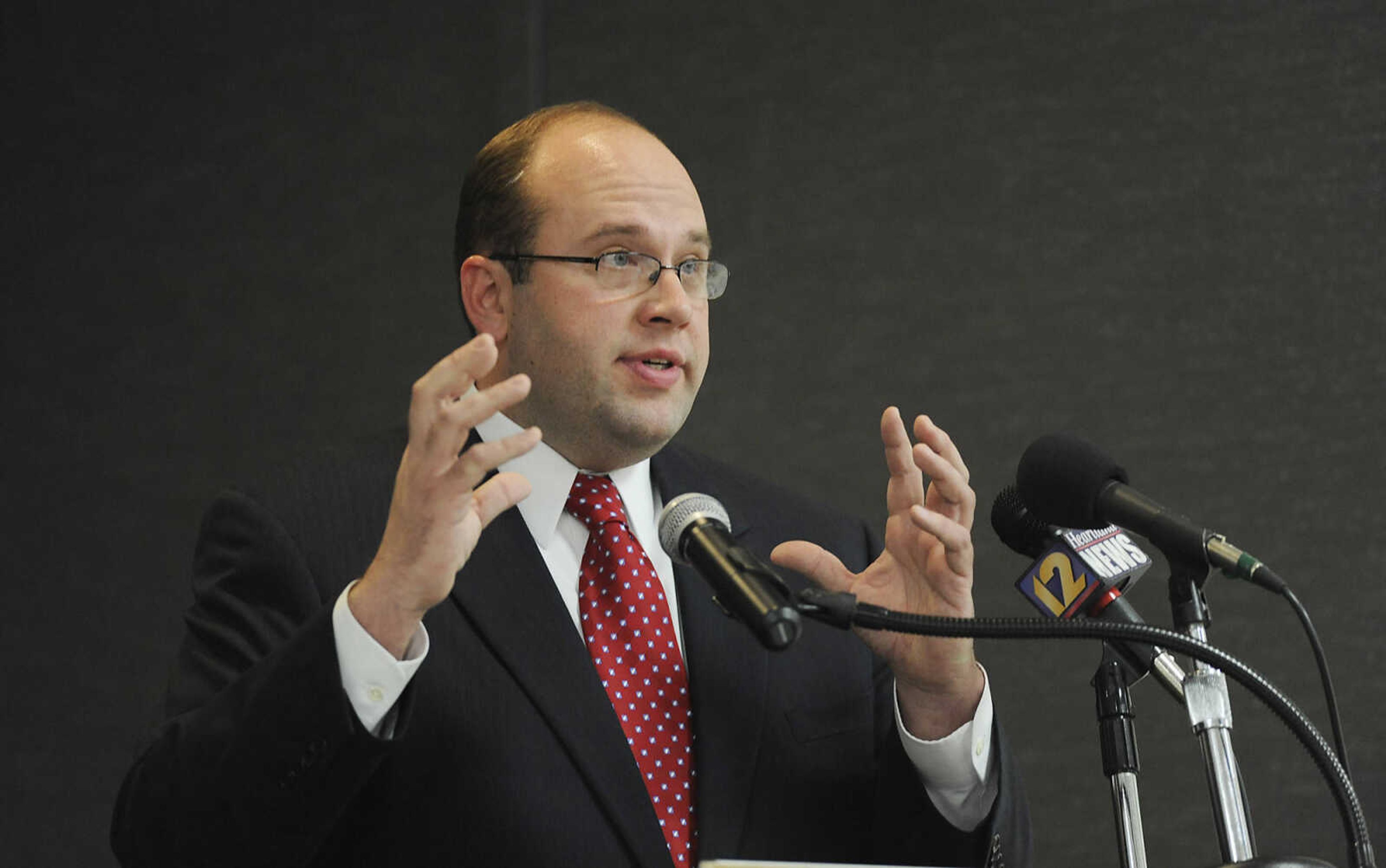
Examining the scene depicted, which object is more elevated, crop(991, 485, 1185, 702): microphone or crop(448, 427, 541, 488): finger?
crop(448, 427, 541, 488): finger

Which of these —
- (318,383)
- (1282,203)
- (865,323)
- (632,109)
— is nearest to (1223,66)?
(1282,203)

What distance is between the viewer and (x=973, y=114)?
8.55 ft

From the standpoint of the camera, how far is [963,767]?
1569 mm

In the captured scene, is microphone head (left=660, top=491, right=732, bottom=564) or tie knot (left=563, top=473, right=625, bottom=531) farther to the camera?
tie knot (left=563, top=473, right=625, bottom=531)

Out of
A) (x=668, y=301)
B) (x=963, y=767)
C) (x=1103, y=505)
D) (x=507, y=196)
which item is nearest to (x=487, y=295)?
(x=507, y=196)

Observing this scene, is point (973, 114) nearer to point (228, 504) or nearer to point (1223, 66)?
point (1223, 66)

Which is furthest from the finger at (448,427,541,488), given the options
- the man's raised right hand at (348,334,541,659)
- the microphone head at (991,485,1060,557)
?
the microphone head at (991,485,1060,557)

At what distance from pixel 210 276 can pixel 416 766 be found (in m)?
1.45

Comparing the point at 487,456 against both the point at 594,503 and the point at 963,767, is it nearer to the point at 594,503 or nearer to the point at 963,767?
the point at 594,503

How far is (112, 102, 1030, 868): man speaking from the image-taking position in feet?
4.34

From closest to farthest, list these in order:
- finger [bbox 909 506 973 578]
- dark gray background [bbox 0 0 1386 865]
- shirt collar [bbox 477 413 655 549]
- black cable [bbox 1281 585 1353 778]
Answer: black cable [bbox 1281 585 1353 778] → finger [bbox 909 506 973 578] → shirt collar [bbox 477 413 655 549] → dark gray background [bbox 0 0 1386 865]

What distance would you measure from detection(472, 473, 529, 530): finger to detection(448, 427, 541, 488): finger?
4 cm

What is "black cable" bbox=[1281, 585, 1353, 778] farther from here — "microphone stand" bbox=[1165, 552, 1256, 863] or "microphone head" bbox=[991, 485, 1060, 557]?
"microphone head" bbox=[991, 485, 1060, 557]

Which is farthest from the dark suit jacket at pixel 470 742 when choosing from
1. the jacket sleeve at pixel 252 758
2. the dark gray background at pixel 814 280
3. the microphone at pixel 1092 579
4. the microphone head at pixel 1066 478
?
the dark gray background at pixel 814 280
